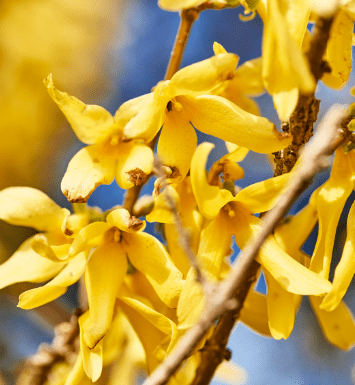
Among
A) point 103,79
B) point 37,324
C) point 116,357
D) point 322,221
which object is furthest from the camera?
point 103,79

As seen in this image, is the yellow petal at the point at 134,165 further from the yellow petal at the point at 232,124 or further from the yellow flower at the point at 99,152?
the yellow petal at the point at 232,124

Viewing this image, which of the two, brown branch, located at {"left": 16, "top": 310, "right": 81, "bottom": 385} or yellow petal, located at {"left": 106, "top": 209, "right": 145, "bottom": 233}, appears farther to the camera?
brown branch, located at {"left": 16, "top": 310, "right": 81, "bottom": 385}

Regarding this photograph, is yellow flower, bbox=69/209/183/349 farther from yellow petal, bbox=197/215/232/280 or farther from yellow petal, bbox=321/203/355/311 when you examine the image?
yellow petal, bbox=321/203/355/311

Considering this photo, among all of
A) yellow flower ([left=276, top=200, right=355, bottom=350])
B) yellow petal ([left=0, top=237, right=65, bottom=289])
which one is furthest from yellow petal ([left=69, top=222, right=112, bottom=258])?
yellow flower ([left=276, top=200, right=355, bottom=350])

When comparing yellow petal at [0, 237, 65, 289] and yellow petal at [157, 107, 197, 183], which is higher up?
yellow petal at [157, 107, 197, 183]

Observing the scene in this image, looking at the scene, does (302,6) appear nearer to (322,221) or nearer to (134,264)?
(322,221)

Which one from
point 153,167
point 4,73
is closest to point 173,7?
point 153,167
